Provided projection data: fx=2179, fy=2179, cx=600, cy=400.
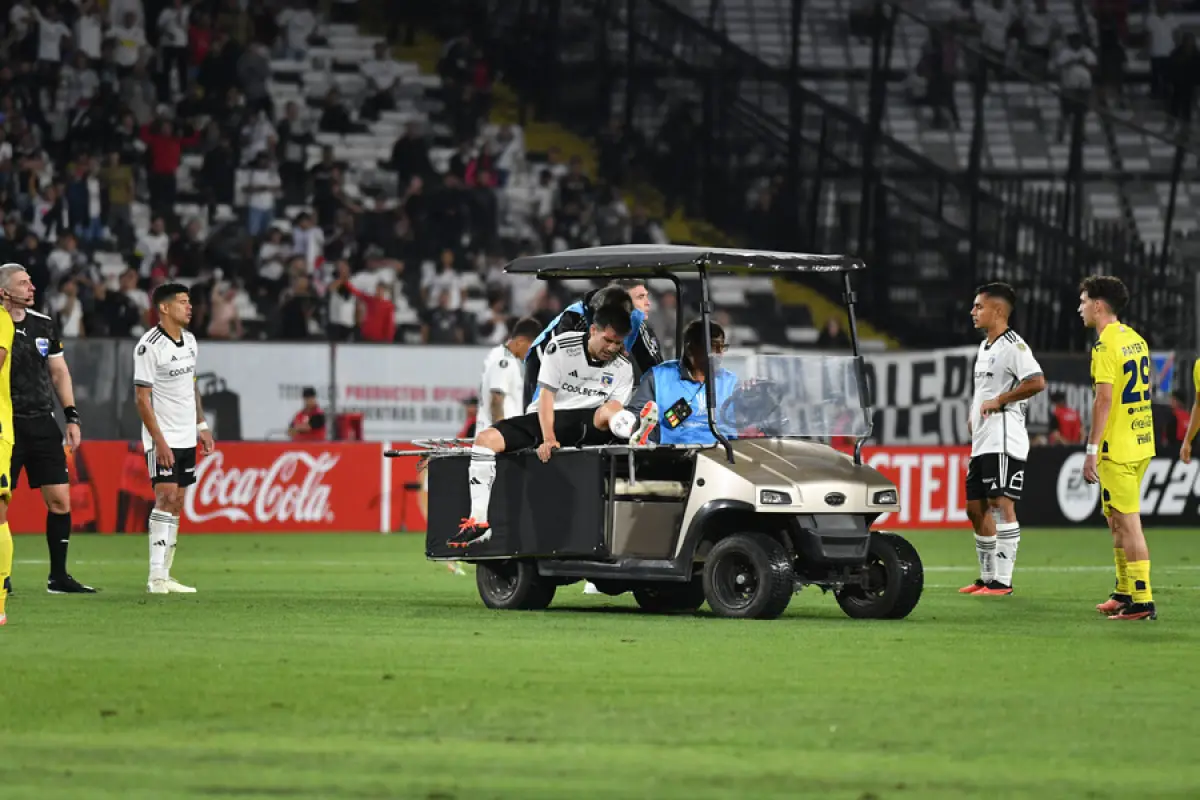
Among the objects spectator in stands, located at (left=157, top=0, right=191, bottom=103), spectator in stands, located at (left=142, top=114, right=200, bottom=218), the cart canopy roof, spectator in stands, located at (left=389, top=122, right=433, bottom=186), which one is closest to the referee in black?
the cart canopy roof

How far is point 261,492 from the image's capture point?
2572 centimetres

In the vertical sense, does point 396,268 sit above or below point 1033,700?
above

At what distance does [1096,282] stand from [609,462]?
3.15 m

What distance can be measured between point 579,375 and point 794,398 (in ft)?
4.39

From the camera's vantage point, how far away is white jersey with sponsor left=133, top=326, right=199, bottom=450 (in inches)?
596

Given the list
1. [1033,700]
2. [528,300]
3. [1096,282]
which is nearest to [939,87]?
[528,300]

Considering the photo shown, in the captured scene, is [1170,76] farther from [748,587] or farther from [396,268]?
[748,587]

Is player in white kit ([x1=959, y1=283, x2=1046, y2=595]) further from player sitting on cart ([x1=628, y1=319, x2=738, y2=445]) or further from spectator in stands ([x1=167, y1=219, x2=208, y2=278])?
spectator in stands ([x1=167, y1=219, x2=208, y2=278])

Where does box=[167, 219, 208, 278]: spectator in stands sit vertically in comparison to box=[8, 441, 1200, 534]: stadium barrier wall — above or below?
above

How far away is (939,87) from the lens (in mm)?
35250

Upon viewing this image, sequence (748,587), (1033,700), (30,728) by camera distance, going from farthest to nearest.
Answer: (748,587) < (1033,700) < (30,728)

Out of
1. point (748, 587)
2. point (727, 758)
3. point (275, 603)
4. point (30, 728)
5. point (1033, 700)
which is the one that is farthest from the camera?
point (275, 603)

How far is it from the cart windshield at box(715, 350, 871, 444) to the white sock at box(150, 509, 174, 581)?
4.31 m

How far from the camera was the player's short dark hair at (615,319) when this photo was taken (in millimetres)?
13203
